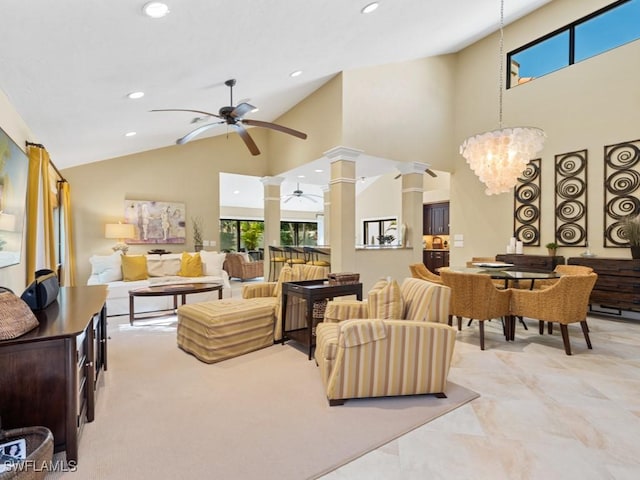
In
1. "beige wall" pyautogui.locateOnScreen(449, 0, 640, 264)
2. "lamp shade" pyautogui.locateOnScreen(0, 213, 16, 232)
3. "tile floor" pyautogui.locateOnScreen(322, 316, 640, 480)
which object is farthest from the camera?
"beige wall" pyautogui.locateOnScreen(449, 0, 640, 264)

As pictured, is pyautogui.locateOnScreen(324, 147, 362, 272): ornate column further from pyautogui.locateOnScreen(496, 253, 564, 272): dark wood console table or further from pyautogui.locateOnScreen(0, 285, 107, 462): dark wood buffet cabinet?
pyautogui.locateOnScreen(0, 285, 107, 462): dark wood buffet cabinet

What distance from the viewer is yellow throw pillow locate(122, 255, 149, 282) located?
5.66 meters

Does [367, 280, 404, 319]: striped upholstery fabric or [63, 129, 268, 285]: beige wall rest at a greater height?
[63, 129, 268, 285]: beige wall

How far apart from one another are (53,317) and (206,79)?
9.43 feet

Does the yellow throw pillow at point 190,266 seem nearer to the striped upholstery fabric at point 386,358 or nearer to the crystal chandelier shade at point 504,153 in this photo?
the striped upholstery fabric at point 386,358

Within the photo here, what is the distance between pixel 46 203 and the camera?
161 inches

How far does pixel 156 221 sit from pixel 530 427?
23.6ft

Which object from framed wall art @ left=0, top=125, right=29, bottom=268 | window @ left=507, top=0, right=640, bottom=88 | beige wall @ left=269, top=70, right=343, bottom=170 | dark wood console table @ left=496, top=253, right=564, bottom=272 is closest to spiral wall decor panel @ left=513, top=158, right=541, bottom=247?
dark wood console table @ left=496, top=253, right=564, bottom=272

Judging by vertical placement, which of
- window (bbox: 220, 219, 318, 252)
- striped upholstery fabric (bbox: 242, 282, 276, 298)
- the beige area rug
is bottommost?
the beige area rug

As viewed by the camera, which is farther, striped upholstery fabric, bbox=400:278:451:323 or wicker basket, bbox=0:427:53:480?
striped upholstery fabric, bbox=400:278:451:323

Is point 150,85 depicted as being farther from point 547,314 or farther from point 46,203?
point 547,314

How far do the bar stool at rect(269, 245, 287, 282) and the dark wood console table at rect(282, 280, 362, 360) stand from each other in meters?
4.07

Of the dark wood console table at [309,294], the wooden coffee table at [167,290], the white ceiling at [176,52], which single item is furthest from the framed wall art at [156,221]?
the dark wood console table at [309,294]

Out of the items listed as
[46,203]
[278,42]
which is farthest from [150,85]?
[46,203]
